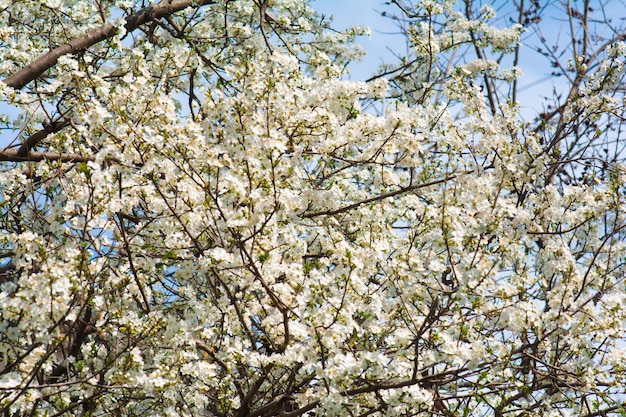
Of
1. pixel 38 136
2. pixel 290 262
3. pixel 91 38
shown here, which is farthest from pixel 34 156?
pixel 290 262

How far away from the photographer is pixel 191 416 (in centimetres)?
621

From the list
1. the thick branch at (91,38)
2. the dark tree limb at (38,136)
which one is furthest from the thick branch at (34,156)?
the thick branch at (91,38)

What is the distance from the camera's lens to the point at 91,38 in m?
8.05

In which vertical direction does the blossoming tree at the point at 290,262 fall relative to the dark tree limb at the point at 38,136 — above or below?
below

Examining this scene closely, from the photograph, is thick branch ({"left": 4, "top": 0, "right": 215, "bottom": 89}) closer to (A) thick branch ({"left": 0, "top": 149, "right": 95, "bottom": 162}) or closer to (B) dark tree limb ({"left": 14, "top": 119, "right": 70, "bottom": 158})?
(B) dark tree limb ({"left": 14, "top": 119, "right": 70, "bottom": 158})

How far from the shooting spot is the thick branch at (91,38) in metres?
7.67

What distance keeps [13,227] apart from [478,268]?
4741 mm

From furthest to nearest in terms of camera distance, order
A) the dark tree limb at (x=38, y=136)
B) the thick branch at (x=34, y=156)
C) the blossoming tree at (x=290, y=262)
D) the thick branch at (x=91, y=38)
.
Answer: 1. the thick branch at (x=91, y=38)
2. the dark tree limb at (x=38, y=136)
3. the thick branch at (x=34, y=156)
4. the blossoming tree at (x=290, y=262)

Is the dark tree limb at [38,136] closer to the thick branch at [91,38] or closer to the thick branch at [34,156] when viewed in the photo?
the thick branch at [34,156]

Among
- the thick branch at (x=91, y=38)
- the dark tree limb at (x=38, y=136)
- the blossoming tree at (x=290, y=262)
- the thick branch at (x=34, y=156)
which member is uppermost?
the thick branch at (x=91, y=38)

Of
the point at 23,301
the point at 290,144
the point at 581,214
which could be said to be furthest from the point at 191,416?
the point at 581,214

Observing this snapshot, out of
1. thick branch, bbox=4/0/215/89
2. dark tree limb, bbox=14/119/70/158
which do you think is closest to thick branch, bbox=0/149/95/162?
dark tree limb, bbox=14/119/70/158

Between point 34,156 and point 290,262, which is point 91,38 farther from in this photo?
point 290,262

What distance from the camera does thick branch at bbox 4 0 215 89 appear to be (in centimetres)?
767
